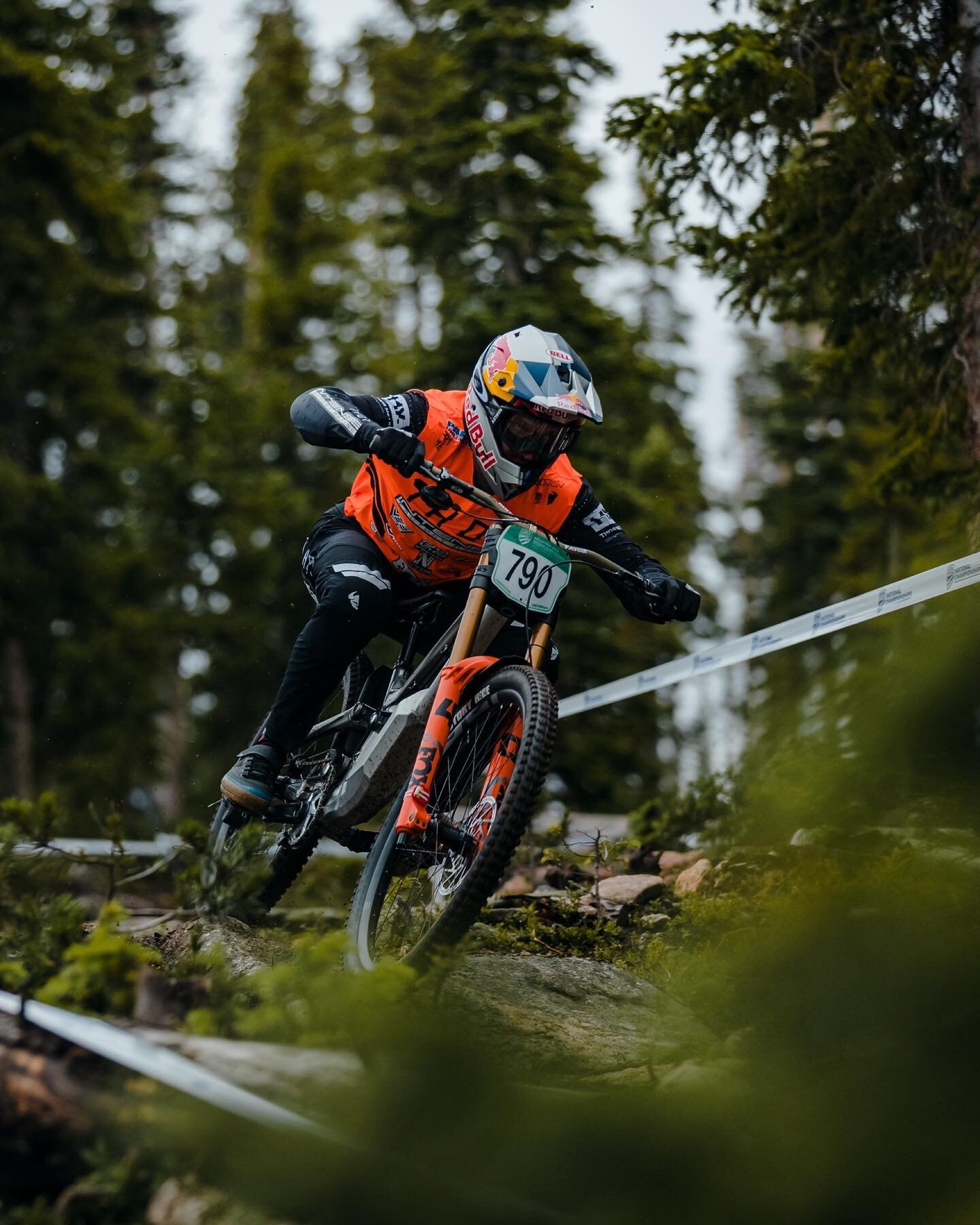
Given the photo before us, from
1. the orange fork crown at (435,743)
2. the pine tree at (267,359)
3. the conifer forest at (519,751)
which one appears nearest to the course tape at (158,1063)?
the conifer forest at (519,751)

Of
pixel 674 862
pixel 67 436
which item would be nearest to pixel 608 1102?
pixel 674 862

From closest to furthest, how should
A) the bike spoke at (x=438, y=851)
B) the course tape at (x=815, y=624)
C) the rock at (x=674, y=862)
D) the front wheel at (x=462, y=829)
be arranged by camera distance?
the front wheel at (x=462, y=829), the bike spoke at (x=438, y=851), the course tape at (x=815, y=624), the rock at (x=674, y=862)

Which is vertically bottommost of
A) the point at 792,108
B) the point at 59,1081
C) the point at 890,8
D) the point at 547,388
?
the point at 59,1081

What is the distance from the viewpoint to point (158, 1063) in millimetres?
3164

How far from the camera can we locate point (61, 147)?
2027 cm

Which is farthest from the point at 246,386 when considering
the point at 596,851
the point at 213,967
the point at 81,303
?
the point at 213,967

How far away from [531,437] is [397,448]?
0.62 m

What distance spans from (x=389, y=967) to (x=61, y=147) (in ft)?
62.8

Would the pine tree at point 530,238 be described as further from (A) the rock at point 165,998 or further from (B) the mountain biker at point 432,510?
(A) the rock at point 165,998

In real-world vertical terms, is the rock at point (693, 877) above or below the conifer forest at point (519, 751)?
below

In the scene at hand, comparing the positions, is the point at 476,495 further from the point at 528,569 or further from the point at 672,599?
the point at 672,599

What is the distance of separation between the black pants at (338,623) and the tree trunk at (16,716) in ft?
48.8

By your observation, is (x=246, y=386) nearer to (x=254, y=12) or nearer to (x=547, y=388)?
(x=254, y=12)

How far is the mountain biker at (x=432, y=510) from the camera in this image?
5.30 meters
